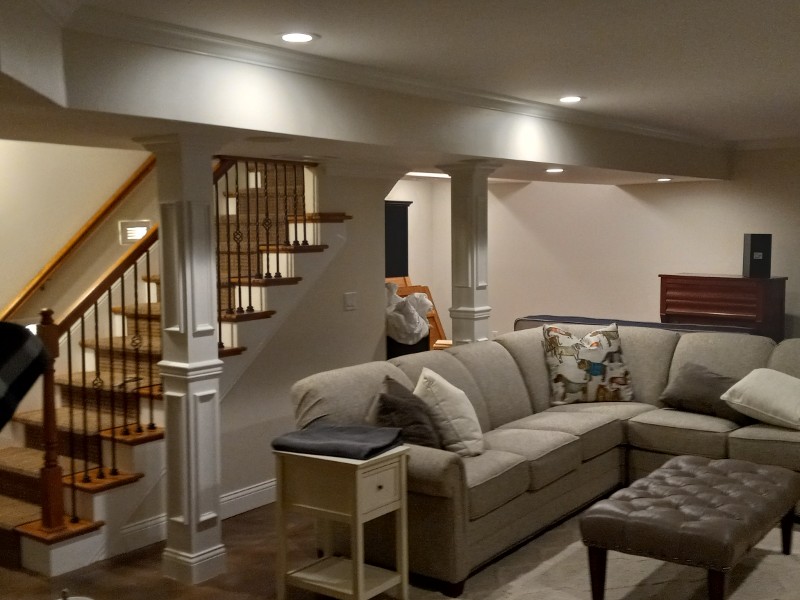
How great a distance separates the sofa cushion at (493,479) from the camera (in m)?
3.54

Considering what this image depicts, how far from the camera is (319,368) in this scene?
17.1ft

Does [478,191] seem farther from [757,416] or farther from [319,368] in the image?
[757,416]

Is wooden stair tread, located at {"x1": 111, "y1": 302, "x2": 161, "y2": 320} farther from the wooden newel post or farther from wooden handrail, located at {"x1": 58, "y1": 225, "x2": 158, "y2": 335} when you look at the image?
the wooden newel post

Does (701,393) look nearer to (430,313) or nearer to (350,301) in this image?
(350,301)

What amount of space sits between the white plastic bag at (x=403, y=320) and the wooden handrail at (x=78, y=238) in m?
1.89

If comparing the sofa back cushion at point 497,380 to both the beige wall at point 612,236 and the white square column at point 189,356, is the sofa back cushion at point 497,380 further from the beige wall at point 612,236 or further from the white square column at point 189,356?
the beige wall at point 612,236

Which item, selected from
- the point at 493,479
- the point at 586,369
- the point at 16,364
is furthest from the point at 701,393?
the point at 16,364

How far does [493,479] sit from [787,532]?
1.43 metres

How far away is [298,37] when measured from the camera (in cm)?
321

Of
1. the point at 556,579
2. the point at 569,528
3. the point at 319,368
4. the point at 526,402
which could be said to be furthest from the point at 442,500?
the point at 319,368

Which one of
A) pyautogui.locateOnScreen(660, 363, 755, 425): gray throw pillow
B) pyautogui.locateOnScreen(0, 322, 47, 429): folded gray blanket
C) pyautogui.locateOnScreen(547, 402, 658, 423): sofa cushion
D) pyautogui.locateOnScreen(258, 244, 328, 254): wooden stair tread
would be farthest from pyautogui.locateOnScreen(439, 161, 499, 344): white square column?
pyautogui.locateOnScreen(0, 322, 47, 429): folded gray blanket

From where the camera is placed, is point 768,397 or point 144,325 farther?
point 144,325

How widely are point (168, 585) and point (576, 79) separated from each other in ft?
10.2

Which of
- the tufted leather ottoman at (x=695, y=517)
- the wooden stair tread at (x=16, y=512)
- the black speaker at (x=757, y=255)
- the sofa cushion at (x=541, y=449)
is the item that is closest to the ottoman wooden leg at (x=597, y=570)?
the tufted leather ottoman at (x=695, y=517)
